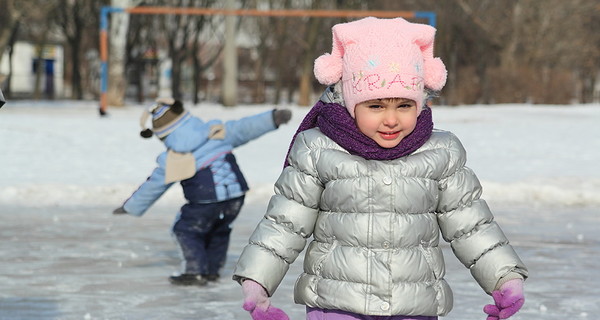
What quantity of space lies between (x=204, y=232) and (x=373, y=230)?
3949 mm

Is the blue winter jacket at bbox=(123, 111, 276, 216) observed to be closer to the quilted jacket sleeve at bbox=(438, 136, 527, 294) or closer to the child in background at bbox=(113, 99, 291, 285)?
the child in background at bbox=(113, 99, 291, 285)

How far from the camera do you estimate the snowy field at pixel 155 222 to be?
7234 millimetres

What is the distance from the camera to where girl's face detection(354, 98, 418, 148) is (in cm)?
388

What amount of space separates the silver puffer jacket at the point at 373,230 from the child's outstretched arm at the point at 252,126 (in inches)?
148

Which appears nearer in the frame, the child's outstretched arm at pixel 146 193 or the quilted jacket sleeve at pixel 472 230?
the quilted jacket sleeve at pixel 472 230

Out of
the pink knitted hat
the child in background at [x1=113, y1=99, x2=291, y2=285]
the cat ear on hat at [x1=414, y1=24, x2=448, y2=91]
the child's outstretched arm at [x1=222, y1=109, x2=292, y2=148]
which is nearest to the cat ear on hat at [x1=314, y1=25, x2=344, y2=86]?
the pink knitted hat

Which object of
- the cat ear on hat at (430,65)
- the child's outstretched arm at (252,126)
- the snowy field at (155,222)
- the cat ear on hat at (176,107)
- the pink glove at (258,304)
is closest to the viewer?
the pink glove at (258,304)

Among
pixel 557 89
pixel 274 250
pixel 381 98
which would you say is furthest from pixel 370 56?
pixel 557 89

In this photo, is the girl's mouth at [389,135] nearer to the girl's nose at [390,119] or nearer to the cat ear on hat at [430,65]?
the girl's nose at [390,119]

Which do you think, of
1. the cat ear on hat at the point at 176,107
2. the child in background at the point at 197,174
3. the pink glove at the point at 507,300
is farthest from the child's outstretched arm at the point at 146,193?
the pink glove at the point at 507,300

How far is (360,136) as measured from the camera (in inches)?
153

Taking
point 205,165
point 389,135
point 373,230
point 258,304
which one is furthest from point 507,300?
point 205,165

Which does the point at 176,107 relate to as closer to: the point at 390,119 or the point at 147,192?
the point at 147,192

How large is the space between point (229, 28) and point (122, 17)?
401cm
